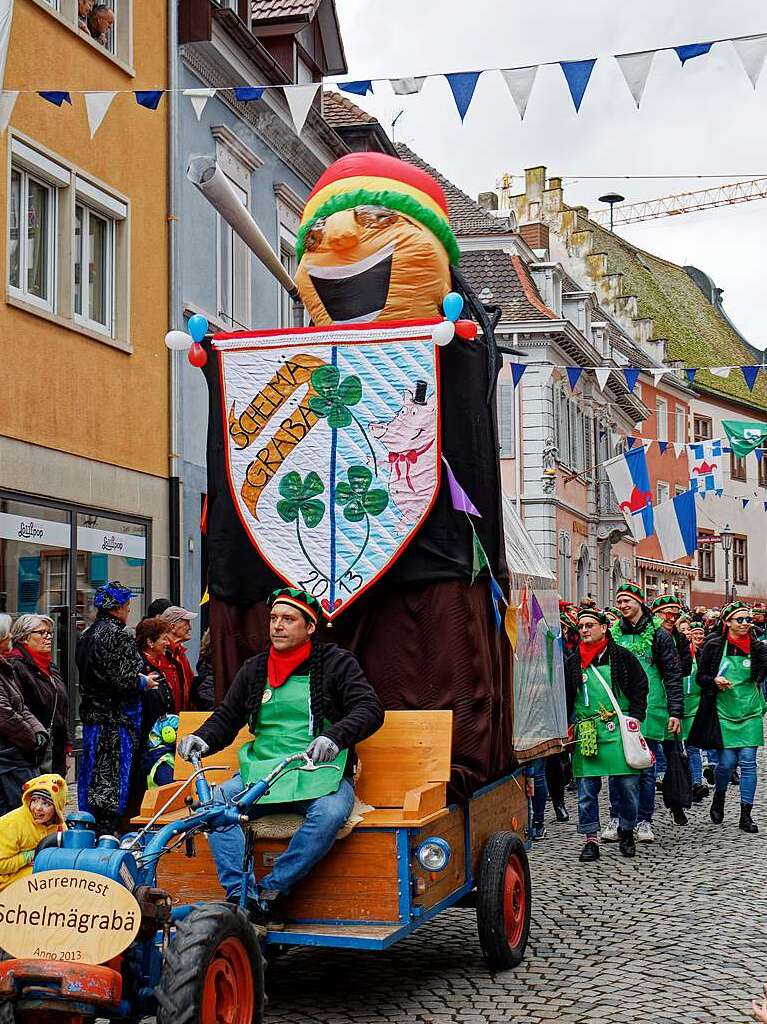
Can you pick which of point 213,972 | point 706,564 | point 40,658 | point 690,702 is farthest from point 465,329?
point 706,564

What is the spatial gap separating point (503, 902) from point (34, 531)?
24.1ft

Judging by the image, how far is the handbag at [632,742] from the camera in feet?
34.1

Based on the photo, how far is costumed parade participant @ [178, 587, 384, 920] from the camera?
595 cm

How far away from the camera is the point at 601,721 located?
10.6 m

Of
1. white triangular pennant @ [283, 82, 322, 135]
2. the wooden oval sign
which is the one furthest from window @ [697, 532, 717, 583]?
the wooden oval sign

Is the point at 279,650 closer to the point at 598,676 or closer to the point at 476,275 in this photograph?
the point at 598,676

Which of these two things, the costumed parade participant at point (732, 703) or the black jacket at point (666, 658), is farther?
the costumed parade participant at point (732, 703)

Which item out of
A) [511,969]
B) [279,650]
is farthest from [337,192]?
[511,969]

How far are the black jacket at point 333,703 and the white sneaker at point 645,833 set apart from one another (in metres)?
5.27

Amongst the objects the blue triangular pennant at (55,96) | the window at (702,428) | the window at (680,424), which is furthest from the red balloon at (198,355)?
the window at (702,428)

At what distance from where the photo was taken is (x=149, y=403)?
15.4m

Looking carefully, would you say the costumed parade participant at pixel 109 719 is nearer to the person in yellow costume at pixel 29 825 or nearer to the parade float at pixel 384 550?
the parade float at pixel 384 550

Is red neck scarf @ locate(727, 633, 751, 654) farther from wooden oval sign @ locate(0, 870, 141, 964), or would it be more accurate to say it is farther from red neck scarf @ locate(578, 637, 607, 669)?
wooden oval sign @ locate(0, 870, 141, 964)

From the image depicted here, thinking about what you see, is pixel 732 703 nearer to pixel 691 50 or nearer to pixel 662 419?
pixel 691 50
